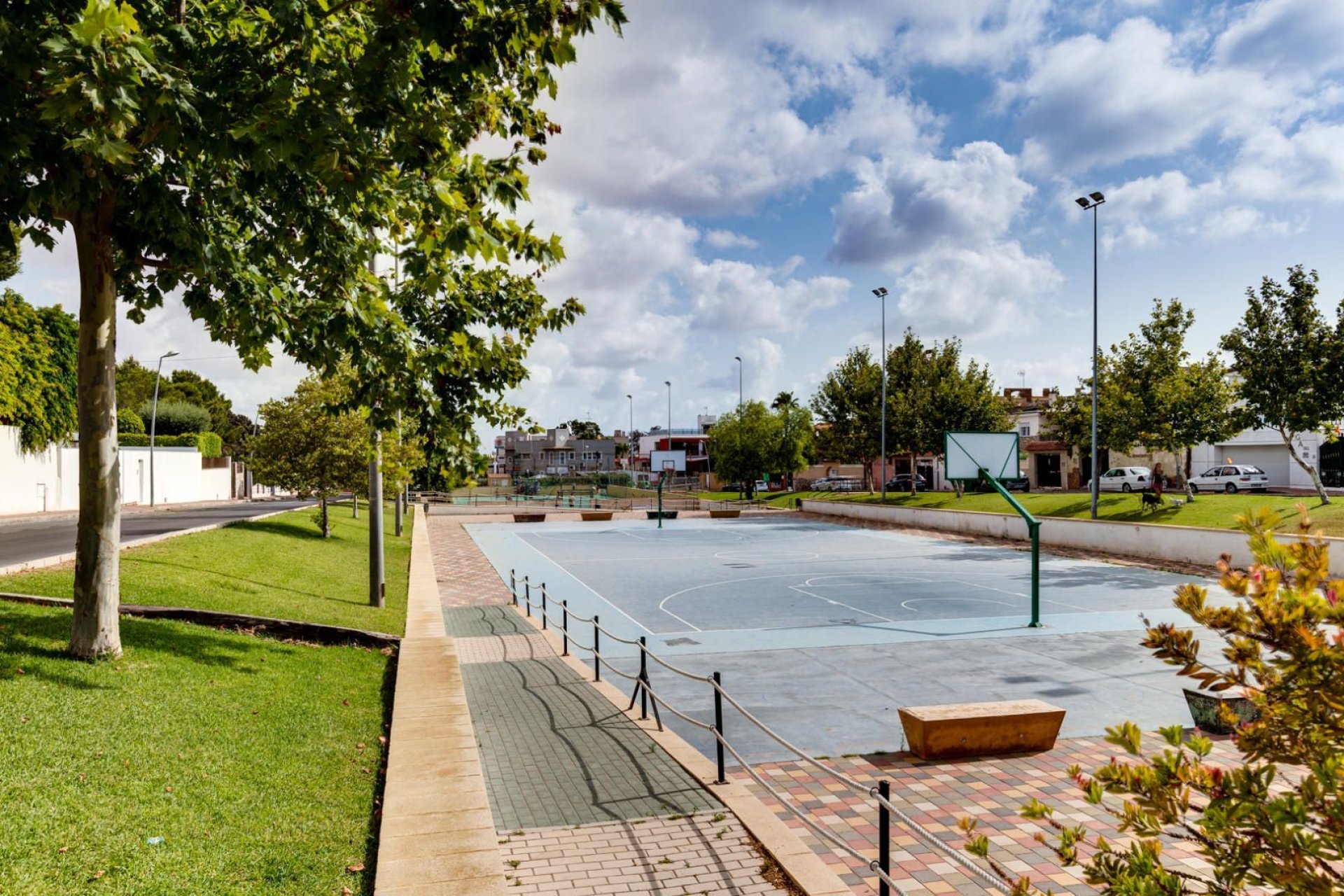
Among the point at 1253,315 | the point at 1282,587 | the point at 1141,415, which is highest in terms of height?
the point at 1253,315

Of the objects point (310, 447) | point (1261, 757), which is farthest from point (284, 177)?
point (310, 447)

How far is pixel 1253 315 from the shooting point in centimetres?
3162

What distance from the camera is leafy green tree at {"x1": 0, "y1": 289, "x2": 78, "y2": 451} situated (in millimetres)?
40156

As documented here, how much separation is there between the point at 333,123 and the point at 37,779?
563 cm

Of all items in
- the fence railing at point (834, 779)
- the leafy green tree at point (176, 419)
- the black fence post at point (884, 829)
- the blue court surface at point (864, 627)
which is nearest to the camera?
the fence railing at point (834, 779)

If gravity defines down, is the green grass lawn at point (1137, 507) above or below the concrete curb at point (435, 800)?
above

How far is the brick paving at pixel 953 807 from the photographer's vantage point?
6.62m

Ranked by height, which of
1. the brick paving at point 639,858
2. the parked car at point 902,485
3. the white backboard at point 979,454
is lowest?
the brick paving at point 639,858

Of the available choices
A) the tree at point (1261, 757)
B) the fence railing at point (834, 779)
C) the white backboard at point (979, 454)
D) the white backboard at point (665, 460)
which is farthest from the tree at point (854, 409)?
the tree at point (1261, 757)

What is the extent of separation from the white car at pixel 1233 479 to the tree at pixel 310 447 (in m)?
43.8

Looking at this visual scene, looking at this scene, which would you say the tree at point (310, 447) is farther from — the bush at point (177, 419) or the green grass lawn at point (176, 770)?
the bush at point (177, 419)

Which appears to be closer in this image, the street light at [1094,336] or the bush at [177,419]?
the street light at [1094,336]

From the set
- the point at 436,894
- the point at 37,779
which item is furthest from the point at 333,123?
the point at 436,894

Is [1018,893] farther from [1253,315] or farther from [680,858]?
[1253,315]
